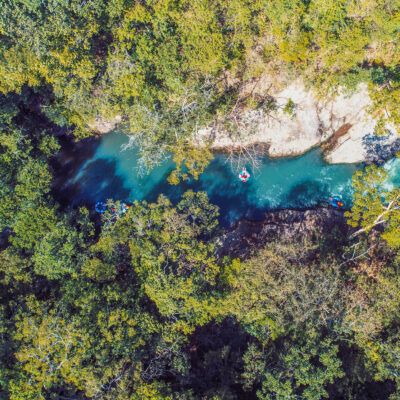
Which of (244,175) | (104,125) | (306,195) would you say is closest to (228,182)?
(244,175)

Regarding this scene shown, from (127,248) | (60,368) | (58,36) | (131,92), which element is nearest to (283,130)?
(131,92)

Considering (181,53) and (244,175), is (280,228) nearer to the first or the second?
(244,175)

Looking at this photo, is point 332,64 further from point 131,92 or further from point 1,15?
point 1,15

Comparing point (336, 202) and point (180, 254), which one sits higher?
point (336, 202)

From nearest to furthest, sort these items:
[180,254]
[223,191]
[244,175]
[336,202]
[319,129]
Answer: [180,254], [319,129], [336,202], [244,175], [223,191]

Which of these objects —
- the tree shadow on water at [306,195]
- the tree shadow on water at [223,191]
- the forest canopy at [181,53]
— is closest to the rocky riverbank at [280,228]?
the tree shadow on water at [306,195]
